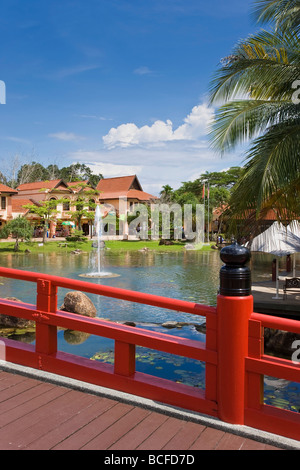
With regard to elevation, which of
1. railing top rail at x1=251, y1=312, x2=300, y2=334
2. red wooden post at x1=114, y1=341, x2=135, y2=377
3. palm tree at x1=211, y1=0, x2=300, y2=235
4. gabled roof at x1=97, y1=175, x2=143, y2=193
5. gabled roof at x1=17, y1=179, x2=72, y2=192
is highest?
gabled roof at x1=97, y1=175, x2=143, y2=193

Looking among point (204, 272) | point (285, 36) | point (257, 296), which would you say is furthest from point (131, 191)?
point (285, 36)

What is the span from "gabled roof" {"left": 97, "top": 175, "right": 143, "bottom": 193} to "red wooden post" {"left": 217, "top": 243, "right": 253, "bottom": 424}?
5774 cm

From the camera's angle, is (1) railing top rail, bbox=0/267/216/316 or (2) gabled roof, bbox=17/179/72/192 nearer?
(1) railing top rail, bbox=0/267/216/316

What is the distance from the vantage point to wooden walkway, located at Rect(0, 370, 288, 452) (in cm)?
288

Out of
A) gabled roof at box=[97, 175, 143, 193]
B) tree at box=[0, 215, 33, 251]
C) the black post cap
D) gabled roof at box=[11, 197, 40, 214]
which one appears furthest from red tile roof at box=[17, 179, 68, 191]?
the black post cap

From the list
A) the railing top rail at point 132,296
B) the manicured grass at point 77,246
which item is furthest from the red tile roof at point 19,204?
the railing top rail at point 132,296

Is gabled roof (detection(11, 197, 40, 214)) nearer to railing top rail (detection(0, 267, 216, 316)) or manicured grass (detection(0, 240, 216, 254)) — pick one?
manicured grass (detection(0, 240, 216, 254))

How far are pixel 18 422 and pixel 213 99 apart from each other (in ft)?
27.0

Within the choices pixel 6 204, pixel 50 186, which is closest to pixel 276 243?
pixel 6 204

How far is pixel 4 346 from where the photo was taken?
433 centimetres

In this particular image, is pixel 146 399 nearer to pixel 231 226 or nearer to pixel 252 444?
pixel 252 444

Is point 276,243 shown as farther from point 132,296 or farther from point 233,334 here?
point 233,334

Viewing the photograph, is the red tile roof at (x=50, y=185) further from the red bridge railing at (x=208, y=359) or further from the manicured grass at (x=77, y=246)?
the red bridge railing at (x=208, y=359)

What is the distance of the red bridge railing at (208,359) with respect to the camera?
10.1 ft
